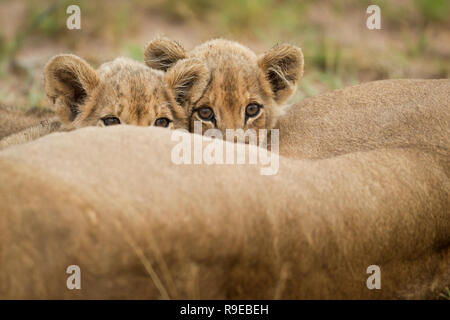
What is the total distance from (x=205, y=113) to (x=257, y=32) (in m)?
4.44

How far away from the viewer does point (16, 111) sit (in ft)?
13.2

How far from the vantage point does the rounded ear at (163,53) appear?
3.71m

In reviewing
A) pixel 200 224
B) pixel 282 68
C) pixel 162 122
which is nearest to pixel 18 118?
pixel 162 122

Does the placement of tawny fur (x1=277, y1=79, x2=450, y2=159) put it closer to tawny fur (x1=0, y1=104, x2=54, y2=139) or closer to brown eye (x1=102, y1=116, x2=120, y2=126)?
brown eye (x1=102, y1=116, x2=120, y2=126)

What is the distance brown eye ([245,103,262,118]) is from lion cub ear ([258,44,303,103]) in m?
0.29

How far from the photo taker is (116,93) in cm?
319

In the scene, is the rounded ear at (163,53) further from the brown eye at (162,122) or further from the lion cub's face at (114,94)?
the brown eye at (162,122)

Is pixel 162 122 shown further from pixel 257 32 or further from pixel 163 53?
pixel 257 32

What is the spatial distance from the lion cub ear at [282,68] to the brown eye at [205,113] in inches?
21.5

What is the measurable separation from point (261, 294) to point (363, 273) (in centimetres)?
40

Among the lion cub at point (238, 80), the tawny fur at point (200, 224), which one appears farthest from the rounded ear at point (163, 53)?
the tawny fur at point (200, 224)
